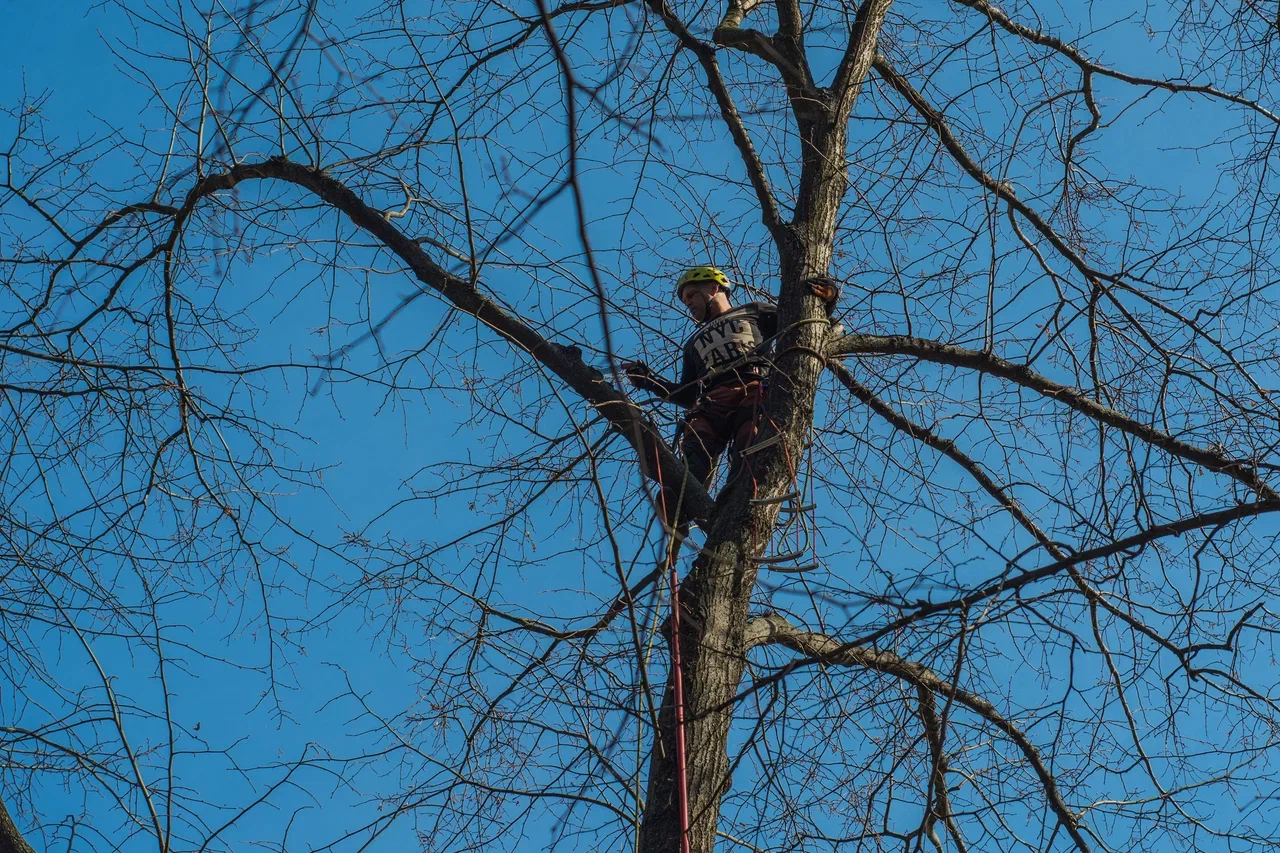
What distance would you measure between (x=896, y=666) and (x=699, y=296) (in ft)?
7.85

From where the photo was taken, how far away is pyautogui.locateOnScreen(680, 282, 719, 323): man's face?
572 centimetres

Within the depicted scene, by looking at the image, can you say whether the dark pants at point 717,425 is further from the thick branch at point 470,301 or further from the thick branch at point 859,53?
the thick branch at point 859,53

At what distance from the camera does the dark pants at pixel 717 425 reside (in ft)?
15.9

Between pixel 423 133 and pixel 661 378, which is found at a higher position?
pixel 423 133

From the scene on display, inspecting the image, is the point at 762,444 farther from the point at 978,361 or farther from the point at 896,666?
the point at 978,361

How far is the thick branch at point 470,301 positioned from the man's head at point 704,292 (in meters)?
1.20

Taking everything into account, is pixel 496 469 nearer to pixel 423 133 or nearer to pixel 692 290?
pixel 423 133

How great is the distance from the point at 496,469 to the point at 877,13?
2549mm

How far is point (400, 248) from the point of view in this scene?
185 inches

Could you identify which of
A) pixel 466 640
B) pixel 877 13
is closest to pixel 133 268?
pixel 466 640

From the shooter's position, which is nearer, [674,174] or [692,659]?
[692,659]

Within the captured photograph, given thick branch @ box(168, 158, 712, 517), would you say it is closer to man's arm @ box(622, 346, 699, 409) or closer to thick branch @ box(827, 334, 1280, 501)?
man's arm @ box(622, 346, 699, 409)

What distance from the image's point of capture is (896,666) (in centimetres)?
377

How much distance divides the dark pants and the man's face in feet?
2.30
